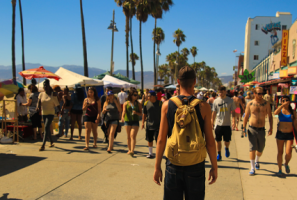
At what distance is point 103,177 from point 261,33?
67.5 meters

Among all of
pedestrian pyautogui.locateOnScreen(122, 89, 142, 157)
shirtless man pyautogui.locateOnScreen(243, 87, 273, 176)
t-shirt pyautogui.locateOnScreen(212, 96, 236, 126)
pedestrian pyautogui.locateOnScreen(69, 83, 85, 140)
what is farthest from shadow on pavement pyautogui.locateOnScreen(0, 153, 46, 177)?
shirtless man pyautogui.locateOnScreen(243, 87, 273, 176)

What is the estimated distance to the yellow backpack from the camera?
224 centimetres

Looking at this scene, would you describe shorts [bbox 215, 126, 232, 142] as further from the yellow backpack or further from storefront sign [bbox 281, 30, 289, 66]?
storefront sign [bbox 281, 30, 289, 66]

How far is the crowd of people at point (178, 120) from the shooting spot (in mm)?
2336

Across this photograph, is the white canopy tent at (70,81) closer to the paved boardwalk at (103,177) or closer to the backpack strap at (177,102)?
the paved boardwalk at (103,177)

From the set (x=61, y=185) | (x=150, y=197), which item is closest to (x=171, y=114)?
(x=150, y=197)

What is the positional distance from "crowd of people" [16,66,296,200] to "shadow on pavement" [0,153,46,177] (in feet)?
2.65

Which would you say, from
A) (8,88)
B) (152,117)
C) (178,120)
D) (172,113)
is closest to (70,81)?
(8,88)

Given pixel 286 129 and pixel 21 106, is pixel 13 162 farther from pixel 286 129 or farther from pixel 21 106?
pixel 286 129

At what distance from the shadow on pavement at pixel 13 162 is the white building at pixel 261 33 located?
2454 inches

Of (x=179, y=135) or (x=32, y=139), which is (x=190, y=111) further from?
(x=32, y=139)

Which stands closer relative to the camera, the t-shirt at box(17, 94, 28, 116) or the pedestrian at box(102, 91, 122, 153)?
the pedestrian at box(102, 91, 122, 153)

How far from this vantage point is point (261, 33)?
62.6 m

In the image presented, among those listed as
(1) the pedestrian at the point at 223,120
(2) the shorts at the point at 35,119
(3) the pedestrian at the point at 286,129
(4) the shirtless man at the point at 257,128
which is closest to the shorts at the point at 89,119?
(2) the shorts at the point at 35,119
